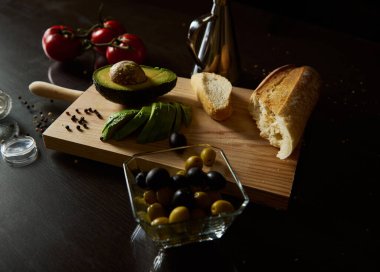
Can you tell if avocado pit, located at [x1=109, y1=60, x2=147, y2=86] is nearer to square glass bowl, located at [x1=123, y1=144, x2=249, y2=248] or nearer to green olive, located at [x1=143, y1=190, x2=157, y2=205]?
square glass bowl, located at [x1=123, y1=144, x2=249, y2=248]

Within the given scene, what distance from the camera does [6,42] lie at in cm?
151

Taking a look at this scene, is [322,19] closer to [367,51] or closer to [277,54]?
[367,51]

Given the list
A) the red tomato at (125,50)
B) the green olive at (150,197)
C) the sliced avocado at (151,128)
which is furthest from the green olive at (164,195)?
the red tomato at (125,50)

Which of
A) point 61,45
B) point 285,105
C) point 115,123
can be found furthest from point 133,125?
point 61,45

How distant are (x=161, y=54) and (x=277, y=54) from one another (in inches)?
16.5

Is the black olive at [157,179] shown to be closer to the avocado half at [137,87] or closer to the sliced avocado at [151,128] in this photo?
the sliced avocado at [151,128]

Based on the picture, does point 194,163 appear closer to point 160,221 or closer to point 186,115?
point 160,221

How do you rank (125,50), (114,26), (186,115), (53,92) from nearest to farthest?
(186,115) → (53,92) → (125,50) → (114,26)

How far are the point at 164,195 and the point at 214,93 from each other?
49 cm

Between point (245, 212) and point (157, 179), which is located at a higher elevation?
point (157, 179)

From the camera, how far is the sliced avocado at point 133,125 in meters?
1.00

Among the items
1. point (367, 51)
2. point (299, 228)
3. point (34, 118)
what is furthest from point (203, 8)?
point (299, 228)

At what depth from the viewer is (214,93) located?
1152 mm

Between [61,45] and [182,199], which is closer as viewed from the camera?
[182,199]
